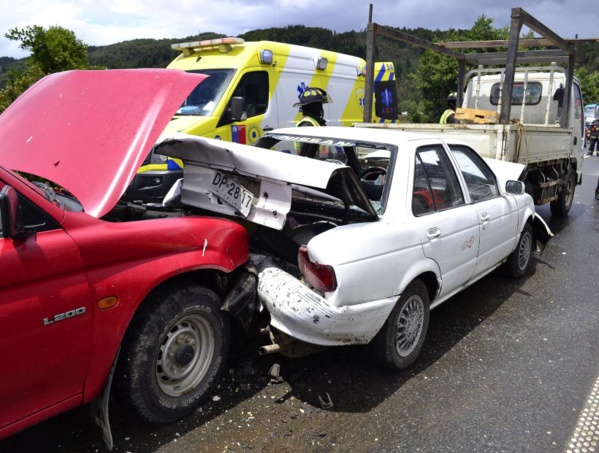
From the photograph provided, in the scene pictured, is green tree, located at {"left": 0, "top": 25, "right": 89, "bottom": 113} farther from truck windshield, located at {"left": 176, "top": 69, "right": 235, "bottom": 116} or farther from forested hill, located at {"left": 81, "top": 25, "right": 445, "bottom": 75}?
forested hill, located at {"left": 81, "top": 25, "right": 445, "bottom": 75}

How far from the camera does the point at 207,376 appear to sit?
3.05 m

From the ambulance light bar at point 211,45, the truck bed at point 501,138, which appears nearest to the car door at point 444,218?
the truck bed at point 501,138

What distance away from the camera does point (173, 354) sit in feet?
9.40

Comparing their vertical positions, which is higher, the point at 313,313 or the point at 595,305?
the point at 313,313

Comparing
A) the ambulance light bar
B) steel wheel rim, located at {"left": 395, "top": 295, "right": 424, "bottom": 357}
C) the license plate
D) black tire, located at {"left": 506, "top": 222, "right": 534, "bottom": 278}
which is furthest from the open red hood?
the ambulance light bar

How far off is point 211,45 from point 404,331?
20.9ft

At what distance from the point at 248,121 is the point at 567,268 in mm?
4889

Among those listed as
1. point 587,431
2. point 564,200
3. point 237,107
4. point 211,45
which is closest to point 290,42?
point 211,45

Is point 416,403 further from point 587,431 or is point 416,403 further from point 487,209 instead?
point 487,209

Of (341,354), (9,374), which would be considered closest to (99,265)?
(9,374)

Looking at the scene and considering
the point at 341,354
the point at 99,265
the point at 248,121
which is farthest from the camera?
the point at 248,121

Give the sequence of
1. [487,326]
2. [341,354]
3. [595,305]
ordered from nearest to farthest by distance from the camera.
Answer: [341,354] < [487,326] < [595,305]

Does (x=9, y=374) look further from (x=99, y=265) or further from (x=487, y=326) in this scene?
(x=487, y=326)

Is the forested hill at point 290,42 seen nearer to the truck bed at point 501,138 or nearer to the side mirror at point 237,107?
the side mirror at point 237,107
